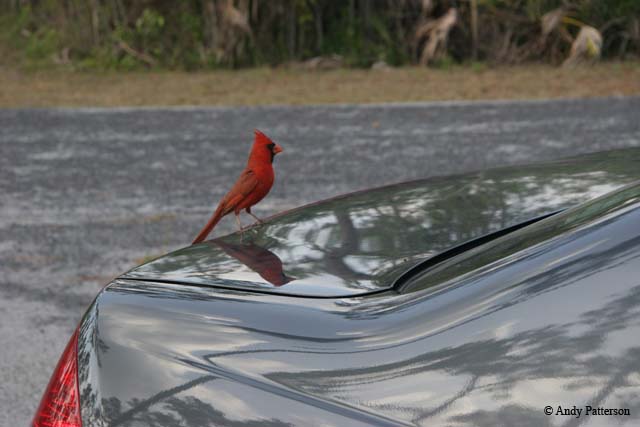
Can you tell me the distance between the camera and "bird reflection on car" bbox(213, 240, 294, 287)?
6.36 feet

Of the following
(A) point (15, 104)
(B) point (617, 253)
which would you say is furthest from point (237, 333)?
(A) point (15, 104)

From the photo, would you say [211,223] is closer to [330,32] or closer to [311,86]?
[311,86]

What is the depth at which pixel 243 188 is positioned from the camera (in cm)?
276

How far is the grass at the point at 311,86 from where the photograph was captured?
11.0 m

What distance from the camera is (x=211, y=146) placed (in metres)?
8.79

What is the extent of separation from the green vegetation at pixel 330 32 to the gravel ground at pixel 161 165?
3.78 metres

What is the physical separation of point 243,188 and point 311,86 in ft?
31.1

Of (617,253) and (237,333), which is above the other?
(617,253)

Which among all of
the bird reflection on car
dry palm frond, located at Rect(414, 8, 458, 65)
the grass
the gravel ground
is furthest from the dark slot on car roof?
dry palm frond, located at Rect(414, 8, 458, 65)

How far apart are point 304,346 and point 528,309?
1.25 feet

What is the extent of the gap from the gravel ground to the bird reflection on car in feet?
5.63

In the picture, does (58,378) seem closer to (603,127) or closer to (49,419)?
(49,419)

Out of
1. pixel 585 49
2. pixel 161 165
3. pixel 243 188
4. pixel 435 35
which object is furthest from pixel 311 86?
pixel 243 188

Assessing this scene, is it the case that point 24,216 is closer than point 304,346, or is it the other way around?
point 304,346
